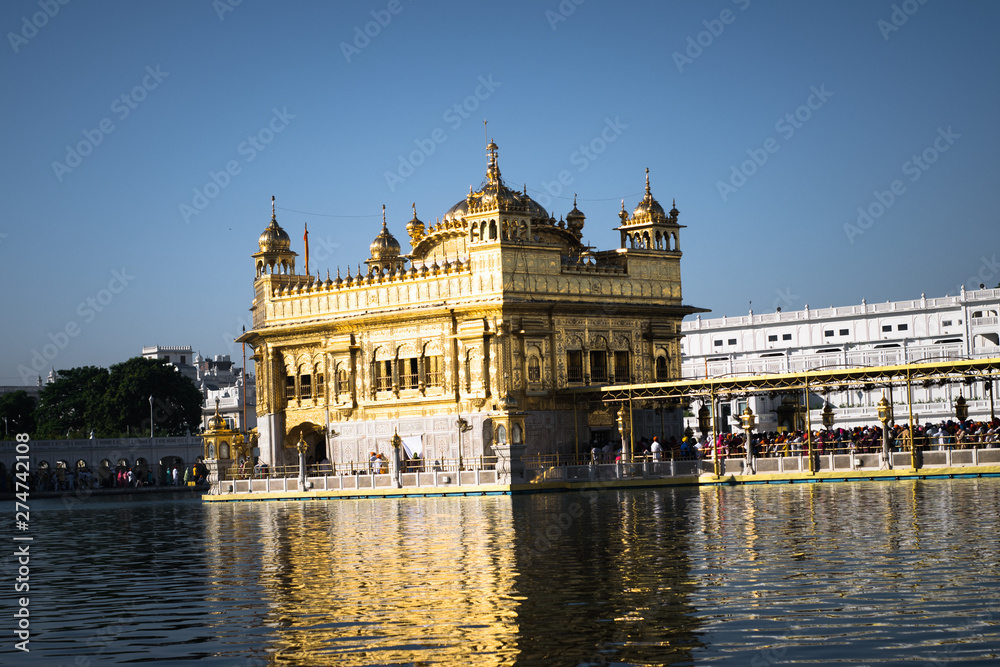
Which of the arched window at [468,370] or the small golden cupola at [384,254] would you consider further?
the small golden cupola at [384,254]

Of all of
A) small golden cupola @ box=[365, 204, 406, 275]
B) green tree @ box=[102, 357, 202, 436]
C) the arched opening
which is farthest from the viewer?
green tree @ box=[102, 357, 202, 436]

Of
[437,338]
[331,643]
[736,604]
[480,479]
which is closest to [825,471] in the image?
[480,479]

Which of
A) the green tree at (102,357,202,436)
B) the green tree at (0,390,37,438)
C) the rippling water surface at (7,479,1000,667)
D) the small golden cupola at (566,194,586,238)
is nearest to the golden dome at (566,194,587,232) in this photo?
the small golden cupola at (566,194,586,238)

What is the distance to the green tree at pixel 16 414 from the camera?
99.9 meters

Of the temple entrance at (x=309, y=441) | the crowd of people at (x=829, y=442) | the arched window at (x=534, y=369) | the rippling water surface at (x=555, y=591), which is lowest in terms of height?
the rippling water surface at (x=555, y=591)

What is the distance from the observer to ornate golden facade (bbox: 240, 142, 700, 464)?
4519 centimetres

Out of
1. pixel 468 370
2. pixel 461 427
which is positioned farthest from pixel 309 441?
pixel 468 370

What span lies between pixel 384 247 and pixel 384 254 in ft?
1.10

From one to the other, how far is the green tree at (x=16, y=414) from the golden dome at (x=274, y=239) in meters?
52.2

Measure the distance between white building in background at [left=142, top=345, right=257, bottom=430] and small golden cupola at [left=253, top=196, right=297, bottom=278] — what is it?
157 feet

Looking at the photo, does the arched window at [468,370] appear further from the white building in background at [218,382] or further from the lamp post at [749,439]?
the white building in background at [218,382]

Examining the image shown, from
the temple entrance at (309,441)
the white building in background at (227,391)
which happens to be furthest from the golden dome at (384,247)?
the white building in background at (227,391)

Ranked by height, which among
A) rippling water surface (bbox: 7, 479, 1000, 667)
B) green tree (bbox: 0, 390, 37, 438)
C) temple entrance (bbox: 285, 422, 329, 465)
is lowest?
rippling water surface (bbox: 7, 479, 1000, 667)

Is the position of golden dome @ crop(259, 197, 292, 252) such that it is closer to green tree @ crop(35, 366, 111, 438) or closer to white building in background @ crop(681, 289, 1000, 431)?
white building in background @ crop(681, 289, 1000, 431)
